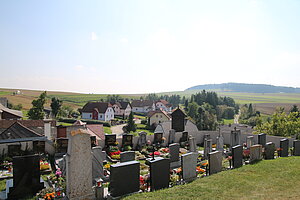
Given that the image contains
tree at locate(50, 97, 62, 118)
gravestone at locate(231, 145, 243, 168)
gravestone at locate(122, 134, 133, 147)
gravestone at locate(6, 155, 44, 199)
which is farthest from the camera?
tree at locate(50, 97, 62, 118)

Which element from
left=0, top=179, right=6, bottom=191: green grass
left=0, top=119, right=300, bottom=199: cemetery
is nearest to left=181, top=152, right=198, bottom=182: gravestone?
left=0, top=119, right=300, bottom=199: cemetery

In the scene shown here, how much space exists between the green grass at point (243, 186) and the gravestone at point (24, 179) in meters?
4.28

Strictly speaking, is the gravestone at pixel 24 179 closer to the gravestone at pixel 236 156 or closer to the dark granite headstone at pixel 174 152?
the dark granite headstone at pixel 174 152

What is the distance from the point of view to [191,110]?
62.6m

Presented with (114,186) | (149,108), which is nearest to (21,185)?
(114,186)

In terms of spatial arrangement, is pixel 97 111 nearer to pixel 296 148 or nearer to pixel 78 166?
pixel 296 148

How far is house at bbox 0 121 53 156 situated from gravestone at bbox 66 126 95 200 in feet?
27.2

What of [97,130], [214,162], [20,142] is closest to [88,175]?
[214,162]

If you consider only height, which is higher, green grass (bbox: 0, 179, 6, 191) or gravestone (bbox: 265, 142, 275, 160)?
gravestone (bbox: 265, 142, 275, 160)

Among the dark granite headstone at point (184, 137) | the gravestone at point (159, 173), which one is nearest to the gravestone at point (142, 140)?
the dark granite headstone at point (184, 137)

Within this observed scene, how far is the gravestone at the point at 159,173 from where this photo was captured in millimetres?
8922

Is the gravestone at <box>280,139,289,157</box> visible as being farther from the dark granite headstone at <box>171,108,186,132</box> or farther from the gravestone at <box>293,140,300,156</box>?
the dark granite headstone at <box>171,108,186,132</box>

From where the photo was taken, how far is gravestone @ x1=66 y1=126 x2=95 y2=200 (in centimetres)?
786

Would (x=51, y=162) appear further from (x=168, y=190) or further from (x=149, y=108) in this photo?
(x=149, y=108)
